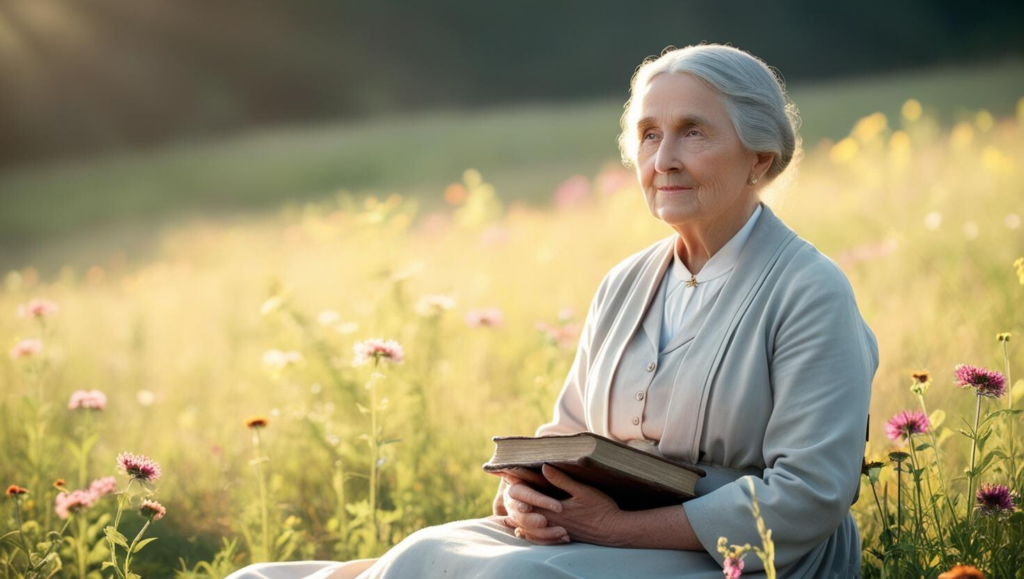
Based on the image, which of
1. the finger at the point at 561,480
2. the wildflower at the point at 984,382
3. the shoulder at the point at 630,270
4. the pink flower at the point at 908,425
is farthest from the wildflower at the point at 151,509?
the wildflower at the point at 984,382

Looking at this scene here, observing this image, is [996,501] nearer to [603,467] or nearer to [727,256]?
[727,256]

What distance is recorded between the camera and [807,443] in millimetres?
2180

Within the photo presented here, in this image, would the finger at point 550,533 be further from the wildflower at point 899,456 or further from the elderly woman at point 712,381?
the wildflower at point 899,456

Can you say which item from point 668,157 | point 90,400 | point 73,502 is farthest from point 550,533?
point 90,400

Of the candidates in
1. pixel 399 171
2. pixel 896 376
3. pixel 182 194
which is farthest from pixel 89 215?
pixel 896 376

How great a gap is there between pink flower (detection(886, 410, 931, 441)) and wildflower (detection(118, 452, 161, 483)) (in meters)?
1.92

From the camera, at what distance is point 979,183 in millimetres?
6445

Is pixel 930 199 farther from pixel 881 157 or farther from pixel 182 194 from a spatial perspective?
pixel 182 194

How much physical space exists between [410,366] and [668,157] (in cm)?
196

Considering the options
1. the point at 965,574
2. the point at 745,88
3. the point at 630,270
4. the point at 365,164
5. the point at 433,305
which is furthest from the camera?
the point at 365,164

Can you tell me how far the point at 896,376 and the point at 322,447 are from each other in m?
2.38

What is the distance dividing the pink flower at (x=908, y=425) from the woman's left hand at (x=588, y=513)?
862 millimetres

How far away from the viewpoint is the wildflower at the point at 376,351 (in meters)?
3.01

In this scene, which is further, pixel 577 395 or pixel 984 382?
pixel 577 395
